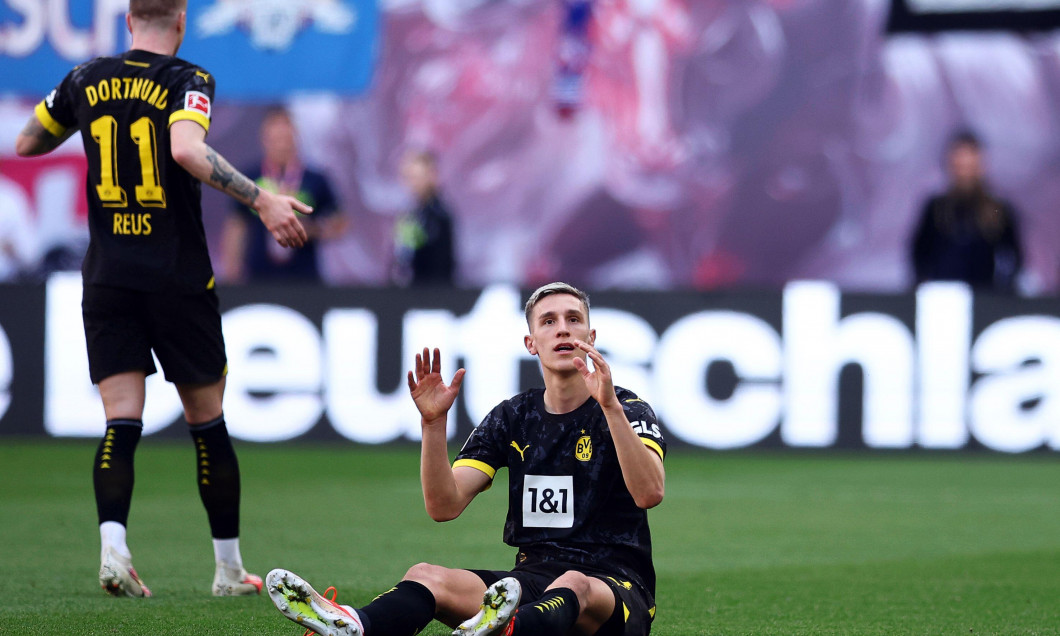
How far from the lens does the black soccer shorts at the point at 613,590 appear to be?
3.77 meters

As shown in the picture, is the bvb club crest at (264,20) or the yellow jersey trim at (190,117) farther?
the bvb club crest at (264,20)

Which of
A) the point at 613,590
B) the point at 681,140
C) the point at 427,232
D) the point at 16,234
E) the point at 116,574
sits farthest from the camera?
the point at 681,140

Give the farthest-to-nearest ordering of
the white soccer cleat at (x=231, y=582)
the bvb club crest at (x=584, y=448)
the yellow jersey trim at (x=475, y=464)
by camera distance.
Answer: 1. the white soccer cleat at (x=231, y=582)
2. the yellow jersey trim at (x=475, y=464)
3. the bvb club crest at (x=584, y=448)

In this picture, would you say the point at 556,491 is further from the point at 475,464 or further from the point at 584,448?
the point at 475,464

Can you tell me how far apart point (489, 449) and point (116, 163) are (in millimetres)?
1789

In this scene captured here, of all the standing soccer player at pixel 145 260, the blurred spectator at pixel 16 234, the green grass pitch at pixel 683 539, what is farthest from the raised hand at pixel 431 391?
the blurred spectator at pixel 16 234

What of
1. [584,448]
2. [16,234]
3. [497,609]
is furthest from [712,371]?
[16,234]

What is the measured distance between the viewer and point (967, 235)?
36.3 ft

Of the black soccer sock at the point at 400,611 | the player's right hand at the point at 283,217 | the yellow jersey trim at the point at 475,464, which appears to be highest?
the player's right hand at the point at 283,217

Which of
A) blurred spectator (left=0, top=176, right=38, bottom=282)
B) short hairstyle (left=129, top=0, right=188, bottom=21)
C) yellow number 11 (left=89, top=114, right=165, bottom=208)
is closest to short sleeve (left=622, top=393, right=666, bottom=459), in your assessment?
yellow number 11 (left=89, top=114, right=165, bottom=208)

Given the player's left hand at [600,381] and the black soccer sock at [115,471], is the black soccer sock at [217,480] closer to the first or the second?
the black soccer sock at [115,471]

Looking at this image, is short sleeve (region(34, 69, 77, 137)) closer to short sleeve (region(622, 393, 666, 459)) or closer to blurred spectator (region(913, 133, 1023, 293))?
short sleeve (region(622, 393, 666, 459))

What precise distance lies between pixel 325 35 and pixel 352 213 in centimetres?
232

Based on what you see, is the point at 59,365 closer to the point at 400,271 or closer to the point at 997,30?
the point at 400,271
